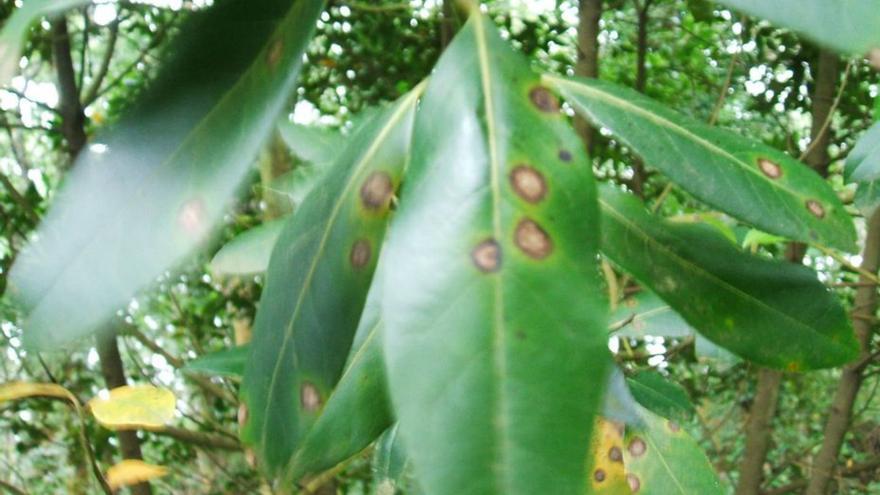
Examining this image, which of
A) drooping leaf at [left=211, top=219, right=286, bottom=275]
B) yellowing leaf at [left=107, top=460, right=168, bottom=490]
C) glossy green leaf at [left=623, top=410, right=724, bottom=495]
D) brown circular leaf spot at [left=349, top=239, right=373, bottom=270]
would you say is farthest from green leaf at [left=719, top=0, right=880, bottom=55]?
yellowing leaf at [left=107, top=460, right=168, bottom=490]

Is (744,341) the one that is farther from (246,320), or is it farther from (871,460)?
(871,460)

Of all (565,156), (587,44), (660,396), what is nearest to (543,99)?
(565,156)

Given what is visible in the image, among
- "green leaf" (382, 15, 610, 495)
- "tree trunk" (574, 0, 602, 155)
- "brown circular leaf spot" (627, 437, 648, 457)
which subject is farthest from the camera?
"tree trunk" (574, 0, 602, 155)

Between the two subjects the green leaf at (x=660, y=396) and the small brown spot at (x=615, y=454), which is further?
the green leaf at (x=660, y=396)

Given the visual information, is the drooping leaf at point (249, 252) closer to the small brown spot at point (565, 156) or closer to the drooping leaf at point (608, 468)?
the drooping leaf at point (608, 468)

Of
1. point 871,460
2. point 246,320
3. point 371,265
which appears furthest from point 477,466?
point 871,460

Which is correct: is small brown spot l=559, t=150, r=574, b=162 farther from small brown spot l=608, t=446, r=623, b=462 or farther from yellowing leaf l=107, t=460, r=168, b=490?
yellowing leaf l=107, t=460, r=168, b=490

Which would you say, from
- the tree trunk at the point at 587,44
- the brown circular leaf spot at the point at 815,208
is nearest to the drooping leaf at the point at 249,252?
the brown circular leaf spot at the point at 815,208
